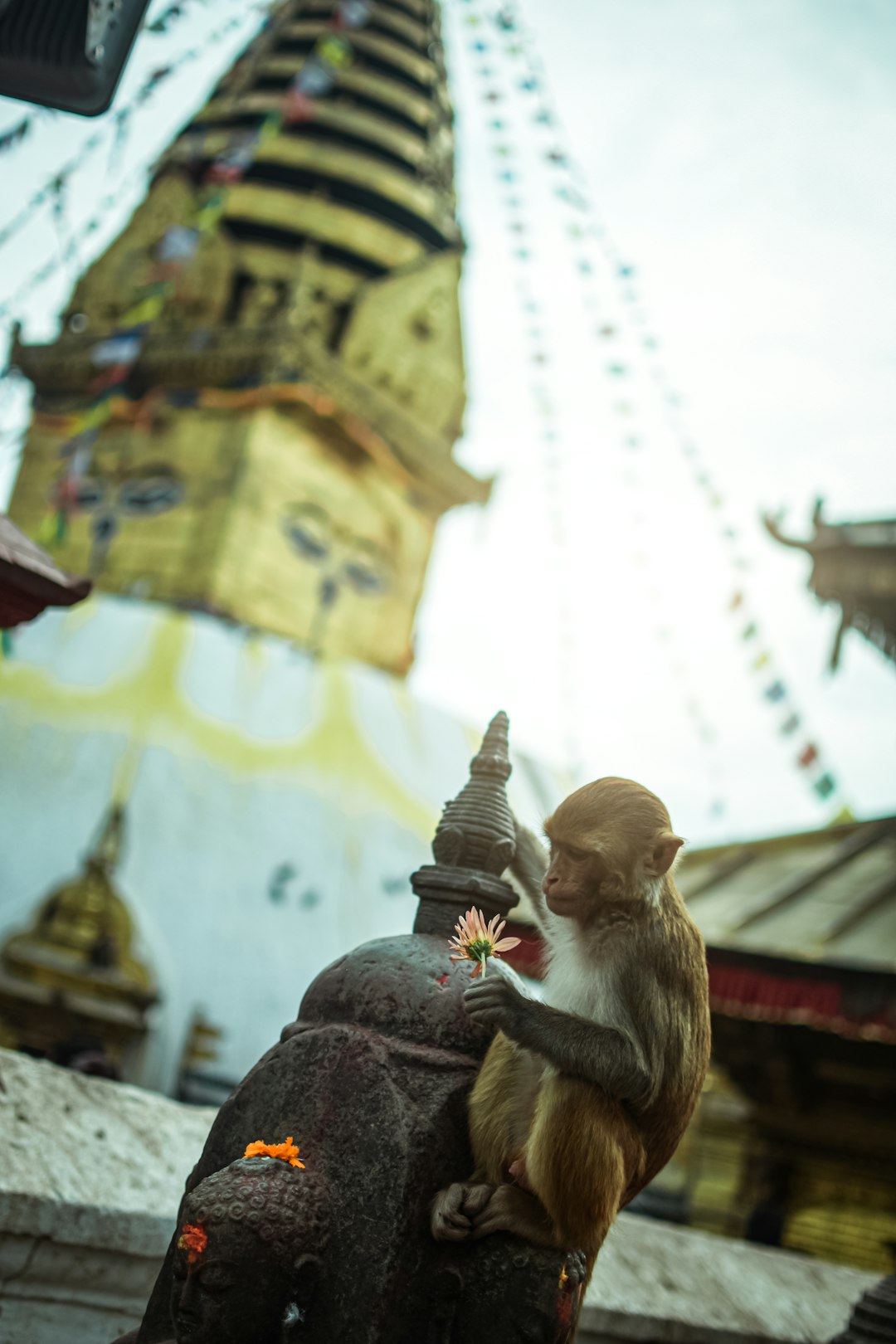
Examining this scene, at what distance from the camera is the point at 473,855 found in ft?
7.06

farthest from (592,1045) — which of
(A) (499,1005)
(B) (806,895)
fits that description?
(B) (806,895)

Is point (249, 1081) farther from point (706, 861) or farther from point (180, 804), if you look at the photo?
point (180, 804)

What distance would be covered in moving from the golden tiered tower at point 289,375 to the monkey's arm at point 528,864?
11.3 m

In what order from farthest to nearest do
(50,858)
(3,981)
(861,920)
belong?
(50,858), (3,981), (861,920)

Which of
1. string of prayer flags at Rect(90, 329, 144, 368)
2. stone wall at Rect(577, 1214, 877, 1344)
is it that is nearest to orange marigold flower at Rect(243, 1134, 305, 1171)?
stone wall at Rect(577, 1214, 877, 1344)

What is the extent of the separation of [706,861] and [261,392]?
9.34 metres

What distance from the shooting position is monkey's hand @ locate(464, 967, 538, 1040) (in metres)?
1.75

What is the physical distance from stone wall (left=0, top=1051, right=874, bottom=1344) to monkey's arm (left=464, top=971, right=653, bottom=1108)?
3.64 ft

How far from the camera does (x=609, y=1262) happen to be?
309 centimetres

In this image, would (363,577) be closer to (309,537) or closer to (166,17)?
(309,537)

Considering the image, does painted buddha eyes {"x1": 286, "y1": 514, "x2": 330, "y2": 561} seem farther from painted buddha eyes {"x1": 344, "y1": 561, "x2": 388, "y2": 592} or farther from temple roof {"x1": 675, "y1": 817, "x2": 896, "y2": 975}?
temple roof {"x1": 675, "y1": 817, "x2": 896, "y2": 975}

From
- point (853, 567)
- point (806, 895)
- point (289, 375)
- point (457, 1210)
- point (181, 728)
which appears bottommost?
point (457, 1210)

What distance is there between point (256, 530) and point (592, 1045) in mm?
12584

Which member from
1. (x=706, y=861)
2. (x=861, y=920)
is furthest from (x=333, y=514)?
(x=861, y=920)
